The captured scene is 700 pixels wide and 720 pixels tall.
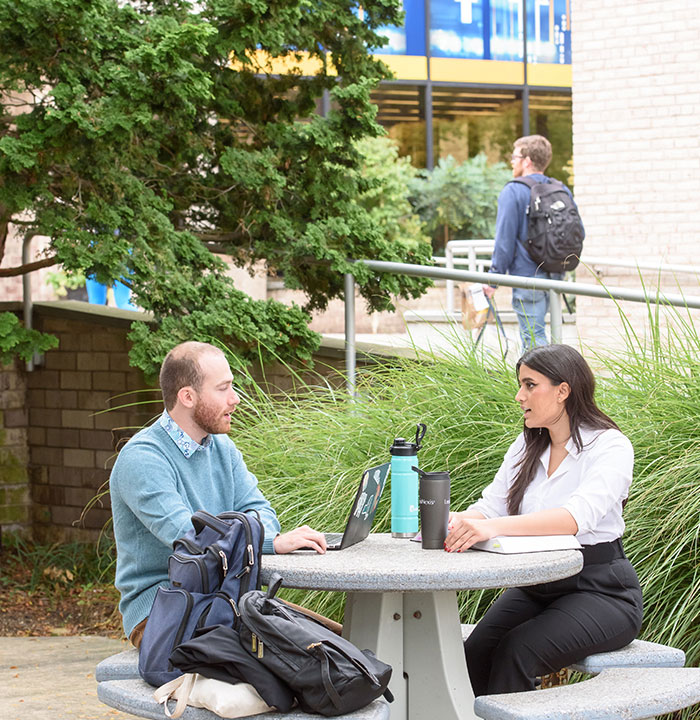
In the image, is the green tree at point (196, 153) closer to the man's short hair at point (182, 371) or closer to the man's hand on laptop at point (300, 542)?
the man's short hair at point (182, 371)

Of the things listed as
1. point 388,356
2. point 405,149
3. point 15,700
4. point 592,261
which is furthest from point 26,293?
point 405,149

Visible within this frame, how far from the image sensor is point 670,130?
1177cm

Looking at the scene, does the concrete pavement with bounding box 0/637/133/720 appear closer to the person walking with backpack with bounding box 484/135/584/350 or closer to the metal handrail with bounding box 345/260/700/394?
the metal handrail with bounding box 345/260/700/394

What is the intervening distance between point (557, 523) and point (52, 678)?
3162 mm

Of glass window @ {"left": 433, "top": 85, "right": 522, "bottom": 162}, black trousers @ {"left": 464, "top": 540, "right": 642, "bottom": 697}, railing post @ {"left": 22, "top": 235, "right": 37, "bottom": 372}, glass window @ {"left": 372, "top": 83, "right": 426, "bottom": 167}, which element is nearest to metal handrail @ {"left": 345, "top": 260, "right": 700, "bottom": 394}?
black trousers @ {"left": 464, "top": 540, "right": 642, "bottom": 697}

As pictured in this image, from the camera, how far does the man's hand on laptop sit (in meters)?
3.67

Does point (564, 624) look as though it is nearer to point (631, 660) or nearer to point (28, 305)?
point (631, 660)

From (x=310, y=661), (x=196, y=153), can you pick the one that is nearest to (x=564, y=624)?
(x=310, y=661)

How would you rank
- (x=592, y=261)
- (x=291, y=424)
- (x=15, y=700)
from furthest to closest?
(x=592, y=261) → (x=291, y=424) → (x=15, y=700)

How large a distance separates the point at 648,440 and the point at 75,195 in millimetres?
3645

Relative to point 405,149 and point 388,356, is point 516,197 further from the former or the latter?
point 405,149

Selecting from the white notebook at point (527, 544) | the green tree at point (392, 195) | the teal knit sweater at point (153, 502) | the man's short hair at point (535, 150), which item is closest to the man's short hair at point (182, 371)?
the teal knit sweater at point (153, 502)

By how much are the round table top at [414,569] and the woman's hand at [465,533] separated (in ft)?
0.09

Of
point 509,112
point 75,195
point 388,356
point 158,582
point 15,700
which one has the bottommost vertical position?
point 15,700
